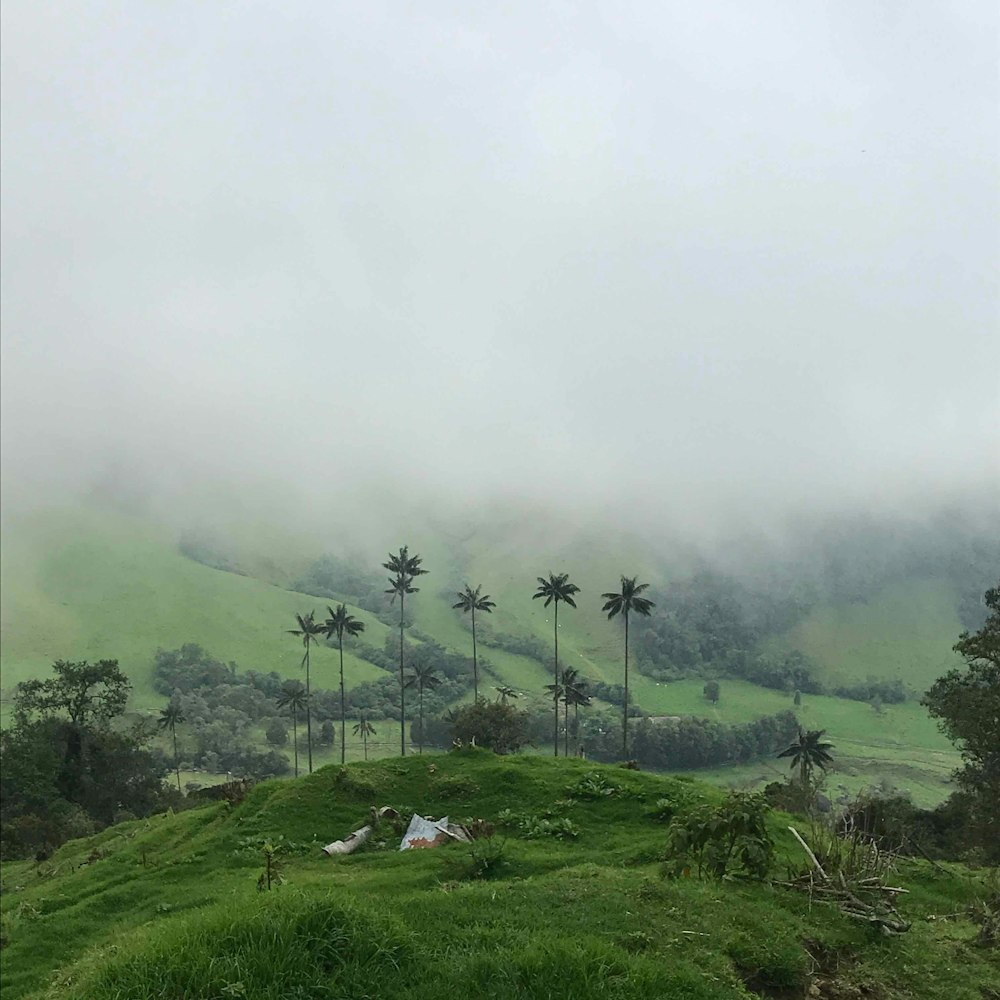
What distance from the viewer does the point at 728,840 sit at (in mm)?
17328

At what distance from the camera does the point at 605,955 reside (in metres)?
10.0

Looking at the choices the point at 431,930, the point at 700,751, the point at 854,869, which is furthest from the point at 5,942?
the point at 700,751

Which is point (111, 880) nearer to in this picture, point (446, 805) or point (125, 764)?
point (446, 805)

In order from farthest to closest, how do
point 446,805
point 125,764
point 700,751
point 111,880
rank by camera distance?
point 700,751
point 125,764
point 446,805
point 111,880

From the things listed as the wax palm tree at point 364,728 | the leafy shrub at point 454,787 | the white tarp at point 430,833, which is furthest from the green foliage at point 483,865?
the wax palm tree at point 364,728

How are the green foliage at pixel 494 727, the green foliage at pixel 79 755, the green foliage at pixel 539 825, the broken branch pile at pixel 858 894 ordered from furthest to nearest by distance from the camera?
the green foliage at pixel 494 727
the green foliage at pixel 79 755
the green foliage at pixel 539 825
the broken branch pile at pixel 858 894

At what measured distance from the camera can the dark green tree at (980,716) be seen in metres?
41.1

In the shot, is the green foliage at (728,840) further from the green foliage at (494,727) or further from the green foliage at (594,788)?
the green foliage at (494,727)

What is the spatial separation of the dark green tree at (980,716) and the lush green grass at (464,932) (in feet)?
63.8

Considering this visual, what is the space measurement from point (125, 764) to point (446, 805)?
51.9 m

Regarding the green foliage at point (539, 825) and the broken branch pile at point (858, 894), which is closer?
the broken branch pile at point (858, 894)

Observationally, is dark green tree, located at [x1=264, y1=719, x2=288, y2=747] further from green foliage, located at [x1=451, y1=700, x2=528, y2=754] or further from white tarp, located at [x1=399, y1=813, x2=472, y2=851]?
white tarp, located at [x1=399, y1=813, x2=472, y2=851]

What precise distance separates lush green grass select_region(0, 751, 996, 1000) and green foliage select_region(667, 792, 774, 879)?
700mm

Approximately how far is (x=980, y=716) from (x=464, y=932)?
129ft
